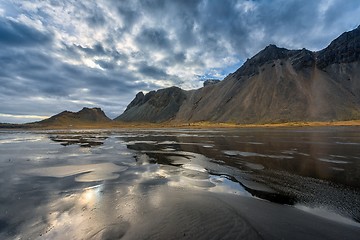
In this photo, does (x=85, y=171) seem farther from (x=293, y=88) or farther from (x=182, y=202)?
(x=293, y=88)

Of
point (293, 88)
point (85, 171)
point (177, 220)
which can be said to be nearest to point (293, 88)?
point (293, 88)

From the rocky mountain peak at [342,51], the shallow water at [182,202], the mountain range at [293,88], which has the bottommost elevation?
the shallow water at [182,202]

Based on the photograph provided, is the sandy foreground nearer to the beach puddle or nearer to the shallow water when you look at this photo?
the shallow water

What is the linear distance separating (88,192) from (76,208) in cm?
186

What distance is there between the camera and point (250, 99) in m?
136

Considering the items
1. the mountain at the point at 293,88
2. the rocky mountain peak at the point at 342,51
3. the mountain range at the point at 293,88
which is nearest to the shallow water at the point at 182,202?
the mountain range at the point at 293,88

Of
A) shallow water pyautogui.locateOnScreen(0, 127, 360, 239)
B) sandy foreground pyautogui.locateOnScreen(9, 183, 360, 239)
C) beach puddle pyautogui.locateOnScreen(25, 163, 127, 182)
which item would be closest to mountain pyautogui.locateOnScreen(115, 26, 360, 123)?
shallow water pyautogui.locateOnScreen(0, 127, 360, 239)

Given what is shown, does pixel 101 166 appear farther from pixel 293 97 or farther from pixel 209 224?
pixel 293 97

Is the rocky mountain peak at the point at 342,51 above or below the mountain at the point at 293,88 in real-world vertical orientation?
above

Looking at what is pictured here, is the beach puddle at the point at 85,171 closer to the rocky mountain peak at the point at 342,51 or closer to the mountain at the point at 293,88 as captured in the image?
the mountain at the point at 293,88

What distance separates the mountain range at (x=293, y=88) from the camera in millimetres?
114188

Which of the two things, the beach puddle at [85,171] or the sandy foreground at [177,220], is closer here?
the sandy foreground at [177,220]

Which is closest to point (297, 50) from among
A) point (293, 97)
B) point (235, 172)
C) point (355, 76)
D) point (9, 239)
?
point (355, 76)

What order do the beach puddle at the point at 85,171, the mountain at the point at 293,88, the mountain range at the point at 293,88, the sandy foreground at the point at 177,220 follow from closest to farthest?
the sandy foreground at the point at 177,220 < the beach puddle at the point at 85,171 < the mountain range at the point at 293,88 < the mountain at the point at 293,88
